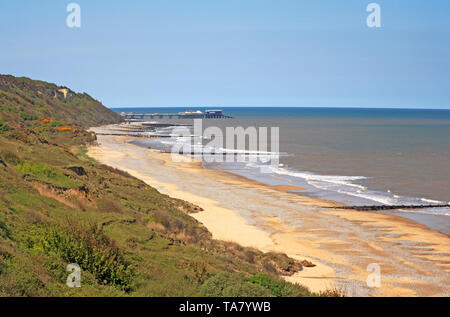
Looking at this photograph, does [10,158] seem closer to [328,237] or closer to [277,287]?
[277,287]

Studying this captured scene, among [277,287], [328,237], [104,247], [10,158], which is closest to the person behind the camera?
[104,247]

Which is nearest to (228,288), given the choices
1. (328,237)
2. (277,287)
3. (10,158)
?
(277,287)

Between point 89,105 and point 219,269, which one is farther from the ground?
point 89,105

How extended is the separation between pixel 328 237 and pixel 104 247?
1300cm

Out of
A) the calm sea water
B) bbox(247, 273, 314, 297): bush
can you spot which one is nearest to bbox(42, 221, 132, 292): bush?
bbox(247, 273, 314, 297): bush

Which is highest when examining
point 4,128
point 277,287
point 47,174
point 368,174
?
point 4,128

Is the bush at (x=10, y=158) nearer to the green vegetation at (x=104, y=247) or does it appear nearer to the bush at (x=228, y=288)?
the green vegetation at (x=104, y=247)

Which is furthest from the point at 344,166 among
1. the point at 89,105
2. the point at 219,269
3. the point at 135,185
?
the point at 89,105

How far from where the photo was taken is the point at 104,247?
11742 mm

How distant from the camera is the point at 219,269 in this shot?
12.9 meters

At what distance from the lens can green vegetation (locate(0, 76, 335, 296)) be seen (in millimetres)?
10172
